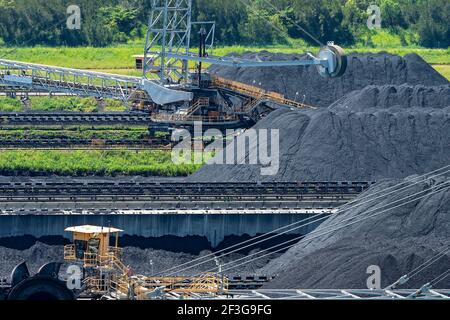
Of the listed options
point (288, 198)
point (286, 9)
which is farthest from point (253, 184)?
point (286, 9)

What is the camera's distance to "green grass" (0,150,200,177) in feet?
264

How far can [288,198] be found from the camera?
7025cm

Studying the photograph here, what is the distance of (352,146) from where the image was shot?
247 feet

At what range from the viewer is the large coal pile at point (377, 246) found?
52.8 metres

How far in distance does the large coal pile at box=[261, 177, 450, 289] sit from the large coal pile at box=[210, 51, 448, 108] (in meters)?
28.5

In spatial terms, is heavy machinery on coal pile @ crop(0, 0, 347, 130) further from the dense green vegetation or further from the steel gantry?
the steel gantry

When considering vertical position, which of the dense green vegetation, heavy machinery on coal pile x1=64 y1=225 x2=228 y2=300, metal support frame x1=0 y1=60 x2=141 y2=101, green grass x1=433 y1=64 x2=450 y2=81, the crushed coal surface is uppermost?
heavy machinery on coal pile x1=64 y1=225 x2=228 y2=300

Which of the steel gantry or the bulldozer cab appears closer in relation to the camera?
the steel gantry

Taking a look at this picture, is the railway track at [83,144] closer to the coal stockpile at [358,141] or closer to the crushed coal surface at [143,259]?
the coal stockpile at [358,141]

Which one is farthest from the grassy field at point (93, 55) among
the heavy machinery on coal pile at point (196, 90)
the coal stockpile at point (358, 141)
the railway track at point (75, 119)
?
the coal stockpile at point (358, 141)

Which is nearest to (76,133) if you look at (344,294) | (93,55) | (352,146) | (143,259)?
(352,146)

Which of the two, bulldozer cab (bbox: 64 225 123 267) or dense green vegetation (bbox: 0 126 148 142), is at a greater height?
bulldozer cab (bbox: 64 225 123 267)

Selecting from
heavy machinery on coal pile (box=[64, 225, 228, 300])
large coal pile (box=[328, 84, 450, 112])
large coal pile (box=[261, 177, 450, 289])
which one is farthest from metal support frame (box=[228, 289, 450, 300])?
large coal pile (box=[328, 84, 450, 112])

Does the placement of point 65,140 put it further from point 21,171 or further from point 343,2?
point 343,2
